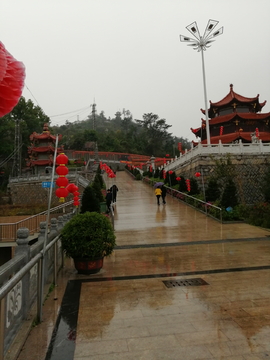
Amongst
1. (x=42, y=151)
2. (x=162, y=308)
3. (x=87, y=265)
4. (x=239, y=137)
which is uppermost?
(x=42, y=151)

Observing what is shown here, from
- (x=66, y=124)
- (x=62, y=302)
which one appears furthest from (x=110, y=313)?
(x=66, y=124)

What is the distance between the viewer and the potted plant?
5.68 metres

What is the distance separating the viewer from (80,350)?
122 inches

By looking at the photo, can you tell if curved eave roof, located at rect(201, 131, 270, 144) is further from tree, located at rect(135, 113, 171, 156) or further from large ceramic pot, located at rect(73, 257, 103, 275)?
tree, located at rect(135, 113, 171, 156)

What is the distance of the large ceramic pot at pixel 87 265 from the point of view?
593 cm

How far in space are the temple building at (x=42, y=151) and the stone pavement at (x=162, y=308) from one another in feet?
103

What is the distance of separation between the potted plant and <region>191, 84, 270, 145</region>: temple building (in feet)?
81.8

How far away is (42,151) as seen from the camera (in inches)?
1458

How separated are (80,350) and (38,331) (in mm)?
831

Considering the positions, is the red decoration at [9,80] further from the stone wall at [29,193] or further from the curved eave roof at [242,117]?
the curved eave roof at [242,117]

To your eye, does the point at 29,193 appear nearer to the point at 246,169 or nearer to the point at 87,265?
the point at 246,169

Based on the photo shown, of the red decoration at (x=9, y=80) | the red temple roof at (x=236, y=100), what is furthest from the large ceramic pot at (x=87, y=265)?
the red temple roof at (x=236, y=100)

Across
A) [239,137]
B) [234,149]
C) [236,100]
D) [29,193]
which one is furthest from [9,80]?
[236,100]

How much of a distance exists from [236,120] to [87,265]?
2804cm
